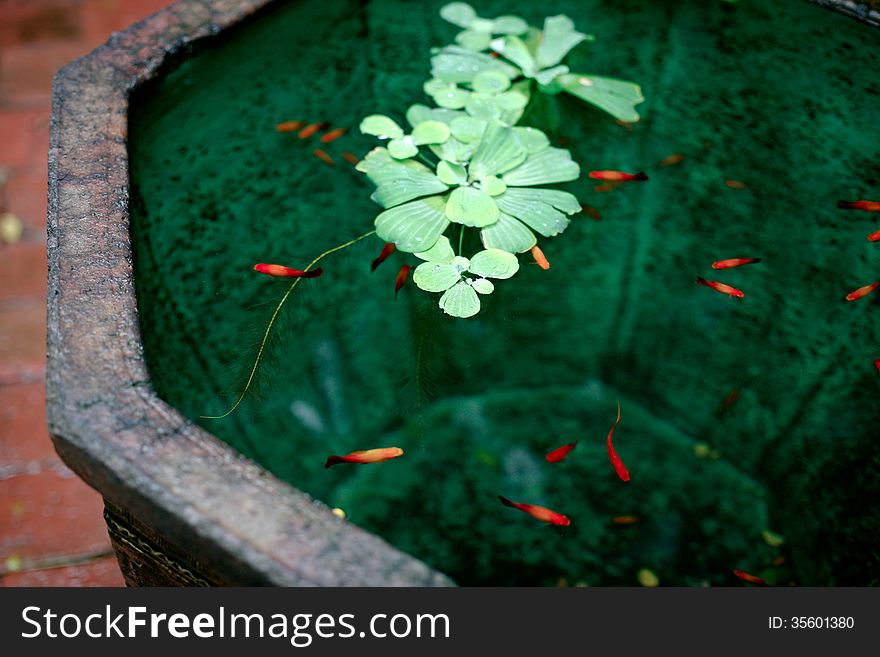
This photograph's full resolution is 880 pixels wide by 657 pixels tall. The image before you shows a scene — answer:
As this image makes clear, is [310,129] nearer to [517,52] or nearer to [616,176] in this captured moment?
[517,52]

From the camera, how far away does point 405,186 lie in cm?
122

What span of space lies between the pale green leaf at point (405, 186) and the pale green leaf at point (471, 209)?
0.13 feet

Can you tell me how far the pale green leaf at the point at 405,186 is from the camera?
121 cm

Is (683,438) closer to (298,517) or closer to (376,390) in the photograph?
(376,390)

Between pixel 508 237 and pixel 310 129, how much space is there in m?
0.41

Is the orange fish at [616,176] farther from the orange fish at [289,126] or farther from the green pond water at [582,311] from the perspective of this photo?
the orange fish at [289,126]

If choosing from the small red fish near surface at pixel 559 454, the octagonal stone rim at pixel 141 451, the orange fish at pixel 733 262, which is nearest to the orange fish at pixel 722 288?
the orange fish at pixel 733 262

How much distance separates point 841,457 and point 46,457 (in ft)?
5.05

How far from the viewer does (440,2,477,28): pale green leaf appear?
4.55 ft

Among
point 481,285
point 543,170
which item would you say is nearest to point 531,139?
point 543,170

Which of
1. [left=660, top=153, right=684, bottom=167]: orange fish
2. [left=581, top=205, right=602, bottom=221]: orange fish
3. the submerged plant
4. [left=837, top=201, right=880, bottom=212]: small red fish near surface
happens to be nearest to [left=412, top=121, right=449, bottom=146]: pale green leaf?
the submerged plant

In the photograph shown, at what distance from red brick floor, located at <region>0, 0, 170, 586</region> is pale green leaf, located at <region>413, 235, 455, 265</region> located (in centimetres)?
87

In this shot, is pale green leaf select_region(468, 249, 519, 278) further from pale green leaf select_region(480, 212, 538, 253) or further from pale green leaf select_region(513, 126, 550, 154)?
→ pale green leaf select_region(513, 126, 550, 154)

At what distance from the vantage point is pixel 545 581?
142cm
